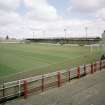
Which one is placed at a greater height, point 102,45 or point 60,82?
point 102,45

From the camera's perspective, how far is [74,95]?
1255 cm

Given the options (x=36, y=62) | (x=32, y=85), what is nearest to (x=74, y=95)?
(x=32, y=85)

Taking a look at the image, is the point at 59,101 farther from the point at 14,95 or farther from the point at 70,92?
the point at 14,95

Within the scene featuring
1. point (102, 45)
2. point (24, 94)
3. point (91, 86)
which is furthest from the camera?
point (102, 45)

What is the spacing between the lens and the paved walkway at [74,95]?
37.3 ft

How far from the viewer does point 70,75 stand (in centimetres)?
1628

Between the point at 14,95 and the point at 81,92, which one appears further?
the point at 81,92

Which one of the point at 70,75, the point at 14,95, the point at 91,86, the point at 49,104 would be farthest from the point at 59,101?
the point at 70,75

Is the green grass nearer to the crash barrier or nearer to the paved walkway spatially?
the crash barrier

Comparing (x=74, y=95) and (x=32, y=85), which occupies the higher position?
(x=32, y=85)

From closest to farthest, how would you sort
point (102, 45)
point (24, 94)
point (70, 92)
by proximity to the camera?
point (24, 94) → point (70, 92) → point (102, 45)

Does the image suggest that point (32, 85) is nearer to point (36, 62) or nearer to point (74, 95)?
point (74, 95)

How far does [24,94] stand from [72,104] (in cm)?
303

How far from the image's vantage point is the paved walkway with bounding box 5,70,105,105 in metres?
11.4
